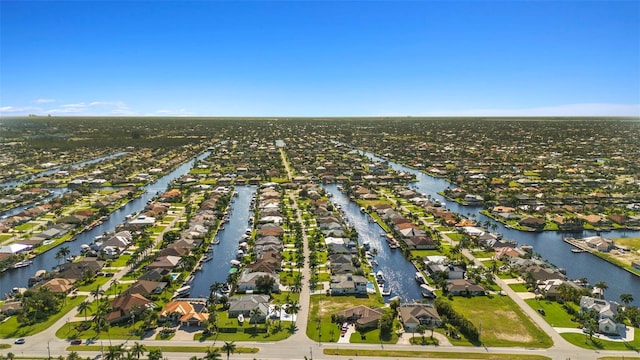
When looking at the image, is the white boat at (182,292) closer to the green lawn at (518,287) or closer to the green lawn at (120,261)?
the green lawn at (120,261)

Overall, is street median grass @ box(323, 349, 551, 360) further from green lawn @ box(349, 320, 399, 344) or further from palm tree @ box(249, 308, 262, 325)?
palm tree @ box(249, 308, 262, 325)

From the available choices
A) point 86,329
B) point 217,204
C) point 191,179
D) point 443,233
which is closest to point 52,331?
point 86,329

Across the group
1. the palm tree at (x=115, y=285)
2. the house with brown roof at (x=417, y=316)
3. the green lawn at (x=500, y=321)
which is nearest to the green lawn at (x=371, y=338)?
the house with brown roof at (x=417, y=316)

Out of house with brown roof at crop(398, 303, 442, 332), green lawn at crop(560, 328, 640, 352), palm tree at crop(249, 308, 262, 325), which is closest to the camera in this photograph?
green lawn at crop(560, 328, 640, 352)

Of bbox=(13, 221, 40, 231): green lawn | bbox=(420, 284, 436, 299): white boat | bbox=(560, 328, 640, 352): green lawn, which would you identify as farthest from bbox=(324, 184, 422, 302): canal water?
bbox=(13, 221, 40, 231): green lawn

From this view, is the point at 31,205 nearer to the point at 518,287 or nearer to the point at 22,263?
the point at 22,263
